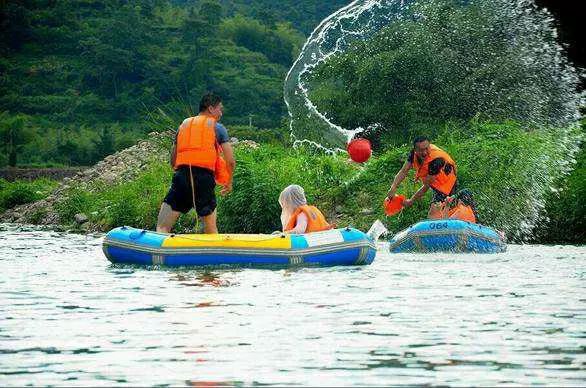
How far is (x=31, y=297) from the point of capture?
11.9 metres

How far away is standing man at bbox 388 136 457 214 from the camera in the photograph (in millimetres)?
16984

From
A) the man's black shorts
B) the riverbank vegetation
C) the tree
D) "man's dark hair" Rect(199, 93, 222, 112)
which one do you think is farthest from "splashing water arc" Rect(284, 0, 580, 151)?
the tree

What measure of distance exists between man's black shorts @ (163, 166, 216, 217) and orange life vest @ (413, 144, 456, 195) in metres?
3.17

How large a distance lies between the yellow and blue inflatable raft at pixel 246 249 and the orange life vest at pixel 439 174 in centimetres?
246

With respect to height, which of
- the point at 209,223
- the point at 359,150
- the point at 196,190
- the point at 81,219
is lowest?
the point at 81,219

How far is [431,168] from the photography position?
17.0 meters

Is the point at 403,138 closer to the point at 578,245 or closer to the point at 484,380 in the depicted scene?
the point at 578,245

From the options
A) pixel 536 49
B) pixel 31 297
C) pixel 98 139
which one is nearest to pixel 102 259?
pixel 31 297

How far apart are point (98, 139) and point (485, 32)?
39458 mm

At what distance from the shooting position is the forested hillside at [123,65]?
242 feet

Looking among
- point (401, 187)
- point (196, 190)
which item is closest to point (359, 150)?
point (401, 187)

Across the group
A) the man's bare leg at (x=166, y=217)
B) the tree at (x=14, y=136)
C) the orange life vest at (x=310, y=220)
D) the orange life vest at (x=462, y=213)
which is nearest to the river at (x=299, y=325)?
the man's bare leg at (x=166, y=217)

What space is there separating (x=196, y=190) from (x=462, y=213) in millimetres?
3805

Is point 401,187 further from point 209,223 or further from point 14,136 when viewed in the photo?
point 14,136
